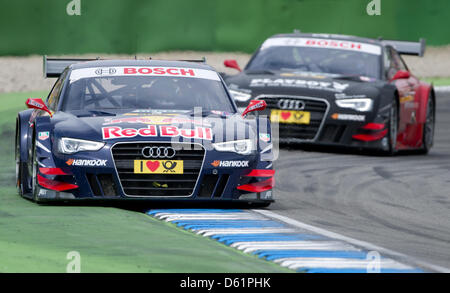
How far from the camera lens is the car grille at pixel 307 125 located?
15.1 m

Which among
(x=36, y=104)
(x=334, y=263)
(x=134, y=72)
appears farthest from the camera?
(x=134, y=72)

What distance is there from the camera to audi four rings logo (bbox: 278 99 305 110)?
→ 1509 centimetres

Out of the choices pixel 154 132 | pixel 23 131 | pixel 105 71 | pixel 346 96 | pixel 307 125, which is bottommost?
pixel 307 125

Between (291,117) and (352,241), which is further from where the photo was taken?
A: (291,117)

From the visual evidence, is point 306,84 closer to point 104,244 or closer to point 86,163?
point 86,163

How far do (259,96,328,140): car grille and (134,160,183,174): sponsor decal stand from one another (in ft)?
18.4

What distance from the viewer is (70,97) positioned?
34.7ft

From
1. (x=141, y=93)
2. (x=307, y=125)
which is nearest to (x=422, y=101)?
(x=307, y=125)

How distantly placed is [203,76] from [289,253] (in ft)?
12.4

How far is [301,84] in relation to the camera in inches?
602

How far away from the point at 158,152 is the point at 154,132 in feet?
0.53

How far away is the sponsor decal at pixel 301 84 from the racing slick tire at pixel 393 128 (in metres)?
0.67

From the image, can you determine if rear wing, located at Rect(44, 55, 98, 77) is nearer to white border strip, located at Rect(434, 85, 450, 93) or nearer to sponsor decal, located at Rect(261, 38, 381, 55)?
sponsor decal, located at Rect(261, 38, 381, 55)

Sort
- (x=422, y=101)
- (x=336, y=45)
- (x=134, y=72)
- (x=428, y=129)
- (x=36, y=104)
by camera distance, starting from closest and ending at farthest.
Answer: (x=36, y=104) → (x=134, y=72) → (x=336, y=45) → (x=422, y=101) → (x=428, y=129)
